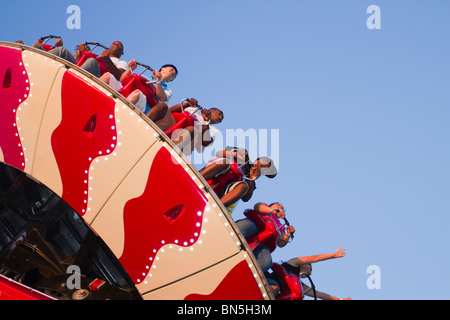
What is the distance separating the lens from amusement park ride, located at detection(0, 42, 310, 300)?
17.0 ft

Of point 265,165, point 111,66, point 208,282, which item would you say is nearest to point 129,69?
point 111,66

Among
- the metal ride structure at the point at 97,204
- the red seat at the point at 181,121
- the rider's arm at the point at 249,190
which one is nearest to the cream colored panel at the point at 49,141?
the metal ride structure at the point at 97,204

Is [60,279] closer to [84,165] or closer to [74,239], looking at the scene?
[74,239]

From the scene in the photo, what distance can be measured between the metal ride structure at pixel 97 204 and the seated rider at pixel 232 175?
3.34 feet

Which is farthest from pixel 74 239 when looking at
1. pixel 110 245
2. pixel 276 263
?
pixel 276 263

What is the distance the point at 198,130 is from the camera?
6.75 meters

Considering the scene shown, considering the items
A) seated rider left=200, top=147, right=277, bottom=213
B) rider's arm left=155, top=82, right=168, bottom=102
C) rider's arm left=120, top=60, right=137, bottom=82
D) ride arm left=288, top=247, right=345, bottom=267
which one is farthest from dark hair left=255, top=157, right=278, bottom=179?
rider's arm left=120, top=60, right=137, bottom=82

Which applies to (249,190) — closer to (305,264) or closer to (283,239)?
(283,239)

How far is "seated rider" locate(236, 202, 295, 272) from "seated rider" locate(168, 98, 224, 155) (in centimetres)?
116

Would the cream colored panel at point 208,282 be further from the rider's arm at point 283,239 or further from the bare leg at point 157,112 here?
→ the bare leg at point 157,112

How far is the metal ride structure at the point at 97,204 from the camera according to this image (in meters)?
5.18

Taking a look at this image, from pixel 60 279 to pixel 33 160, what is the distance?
1470 millimetres

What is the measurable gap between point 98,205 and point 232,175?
182 centimetres
